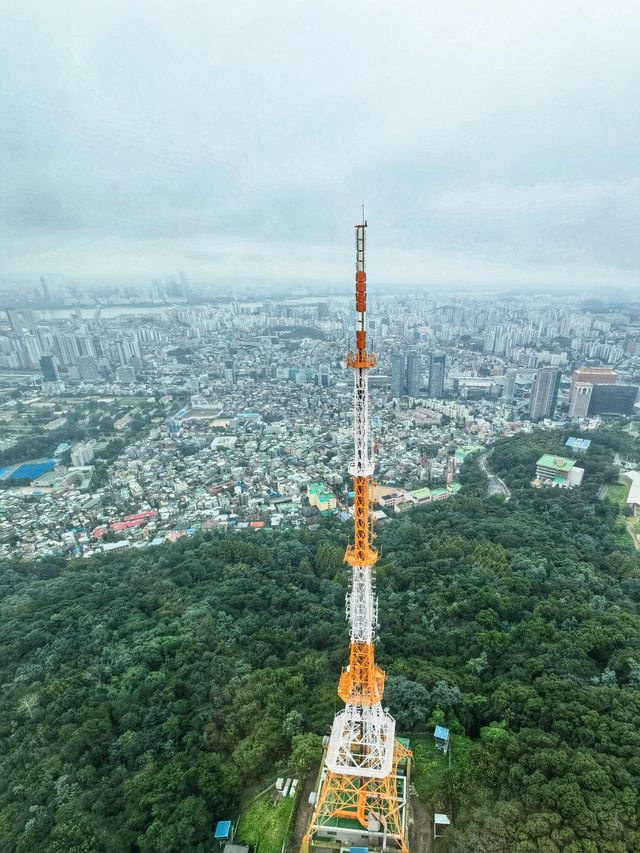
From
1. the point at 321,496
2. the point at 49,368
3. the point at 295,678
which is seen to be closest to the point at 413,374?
the point at 321,496

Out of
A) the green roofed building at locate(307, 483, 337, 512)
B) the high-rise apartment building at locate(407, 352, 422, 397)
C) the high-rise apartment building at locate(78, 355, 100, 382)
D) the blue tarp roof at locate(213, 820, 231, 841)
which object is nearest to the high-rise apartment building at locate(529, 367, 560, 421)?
the high-rise apartment building at locate(407, 352, 422, 397)

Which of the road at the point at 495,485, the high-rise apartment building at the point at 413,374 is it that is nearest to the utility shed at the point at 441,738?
the road at the point at 495,485

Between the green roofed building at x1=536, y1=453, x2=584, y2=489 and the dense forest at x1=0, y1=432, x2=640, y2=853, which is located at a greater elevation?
the dense forest at x1=0, y1=432, x2=640, y2=853

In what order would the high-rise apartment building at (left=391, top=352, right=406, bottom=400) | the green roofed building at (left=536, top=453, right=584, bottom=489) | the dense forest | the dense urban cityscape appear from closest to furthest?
the dense forest, the green roofed building at (left=536, top=453, right=584, bottom=489), the dense urban cityscape, the high-rise apartment building at (left=391, top=352, right=406, bottom=400)

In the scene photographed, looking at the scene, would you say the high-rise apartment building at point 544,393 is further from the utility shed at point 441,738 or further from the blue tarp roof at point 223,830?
the blue tarp roof at point 223,830

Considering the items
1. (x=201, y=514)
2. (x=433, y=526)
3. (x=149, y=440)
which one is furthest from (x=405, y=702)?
(x=149, y=440)

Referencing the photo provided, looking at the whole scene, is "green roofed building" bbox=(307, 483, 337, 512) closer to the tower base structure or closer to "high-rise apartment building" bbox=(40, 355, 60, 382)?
the tower base structure
